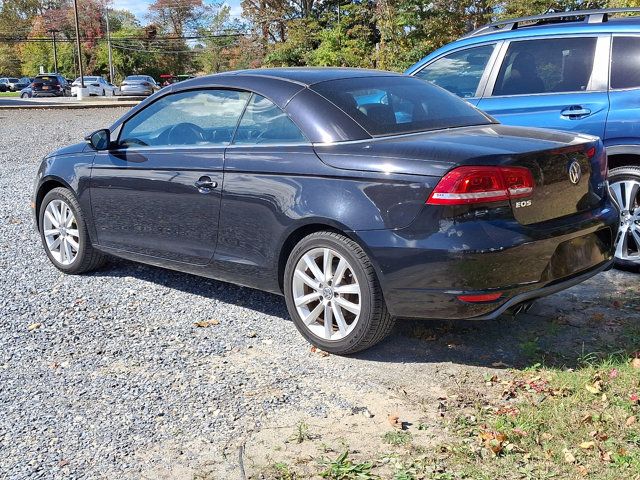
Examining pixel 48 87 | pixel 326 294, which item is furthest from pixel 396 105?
pixel 48 87

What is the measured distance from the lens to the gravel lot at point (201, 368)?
3545mm

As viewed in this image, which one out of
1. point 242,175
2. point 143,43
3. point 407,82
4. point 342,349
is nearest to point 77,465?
point 342,349

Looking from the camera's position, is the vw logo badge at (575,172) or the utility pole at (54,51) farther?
the utility pole at (54,51)

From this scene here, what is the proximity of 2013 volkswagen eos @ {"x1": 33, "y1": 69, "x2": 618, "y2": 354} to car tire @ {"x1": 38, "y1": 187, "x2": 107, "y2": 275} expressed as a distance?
0.35m

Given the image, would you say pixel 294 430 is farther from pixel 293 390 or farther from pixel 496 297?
pixel 496 297

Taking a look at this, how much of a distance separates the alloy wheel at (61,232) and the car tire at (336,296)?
2.35 m

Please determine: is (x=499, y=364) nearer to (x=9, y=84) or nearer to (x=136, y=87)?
(x=136, y=87)

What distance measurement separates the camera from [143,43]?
84250 mm

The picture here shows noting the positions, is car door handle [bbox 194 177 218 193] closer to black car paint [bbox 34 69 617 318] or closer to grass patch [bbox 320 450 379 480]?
black car paint [bbox 34 69 617 318]

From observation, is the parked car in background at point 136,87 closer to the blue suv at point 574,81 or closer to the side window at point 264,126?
the blue suv at point 574,81

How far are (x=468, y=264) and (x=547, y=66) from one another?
307 cm

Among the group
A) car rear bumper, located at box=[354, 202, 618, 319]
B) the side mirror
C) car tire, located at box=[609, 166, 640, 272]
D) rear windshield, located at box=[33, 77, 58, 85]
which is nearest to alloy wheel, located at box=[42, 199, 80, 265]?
the side mirror

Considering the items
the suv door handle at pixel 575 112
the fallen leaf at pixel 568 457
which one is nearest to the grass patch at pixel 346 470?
the fallen leaf at pixel 568 457

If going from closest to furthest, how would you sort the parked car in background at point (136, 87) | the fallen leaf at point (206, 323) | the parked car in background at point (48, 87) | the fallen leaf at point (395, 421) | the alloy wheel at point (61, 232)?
the fallen leaf at point (395, 421), the fallen leaf at point (206, 323), the alloy wheel at point (61, 232), the parked car in background at point (136, 87), the parked car in background at point (48, 87)
